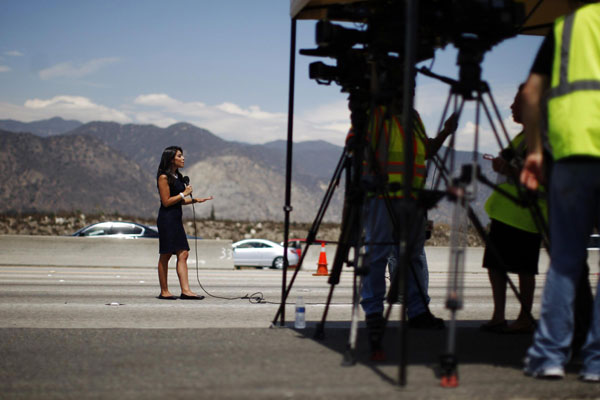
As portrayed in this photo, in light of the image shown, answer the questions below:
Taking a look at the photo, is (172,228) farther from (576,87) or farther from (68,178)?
(68,178)

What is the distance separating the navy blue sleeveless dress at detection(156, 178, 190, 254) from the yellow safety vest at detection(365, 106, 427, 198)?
13.6 feet

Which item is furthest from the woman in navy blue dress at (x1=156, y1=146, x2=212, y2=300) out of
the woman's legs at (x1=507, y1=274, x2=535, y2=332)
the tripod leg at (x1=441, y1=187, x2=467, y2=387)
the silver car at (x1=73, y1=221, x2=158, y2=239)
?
the silver car at (x1=73, y1=221, x2=158, y2=239)

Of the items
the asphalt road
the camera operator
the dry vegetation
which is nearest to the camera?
the asphalt road

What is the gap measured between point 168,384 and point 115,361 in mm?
772

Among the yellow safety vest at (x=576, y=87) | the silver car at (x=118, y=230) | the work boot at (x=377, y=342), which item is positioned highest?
the yellow safety vest at (x=576, y=87)

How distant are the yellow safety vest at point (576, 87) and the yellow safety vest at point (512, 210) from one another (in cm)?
191

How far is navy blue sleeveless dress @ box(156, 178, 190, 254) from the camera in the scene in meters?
9.39

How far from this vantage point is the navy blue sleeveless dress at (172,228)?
9391mm

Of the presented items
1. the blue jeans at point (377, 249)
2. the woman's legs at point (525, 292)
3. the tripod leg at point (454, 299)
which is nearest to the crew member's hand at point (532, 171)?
the tripod leg at point (454, 299)

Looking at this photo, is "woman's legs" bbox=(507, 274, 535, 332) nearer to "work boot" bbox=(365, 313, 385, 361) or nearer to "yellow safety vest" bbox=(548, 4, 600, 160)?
"work boot" bbox=(365, 313, 385, 361)

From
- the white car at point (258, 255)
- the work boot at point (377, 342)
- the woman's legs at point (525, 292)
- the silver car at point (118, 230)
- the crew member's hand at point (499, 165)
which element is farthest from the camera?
the silver car at point (118, 230)

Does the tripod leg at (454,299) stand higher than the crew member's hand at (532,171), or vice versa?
the crew member's hand at (532,171)

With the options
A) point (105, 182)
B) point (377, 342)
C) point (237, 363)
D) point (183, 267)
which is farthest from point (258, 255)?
point (105, 182)

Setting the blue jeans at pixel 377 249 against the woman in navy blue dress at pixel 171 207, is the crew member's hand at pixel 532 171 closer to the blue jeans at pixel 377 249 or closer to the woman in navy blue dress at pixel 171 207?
the blue jeans at pixel 377 249
